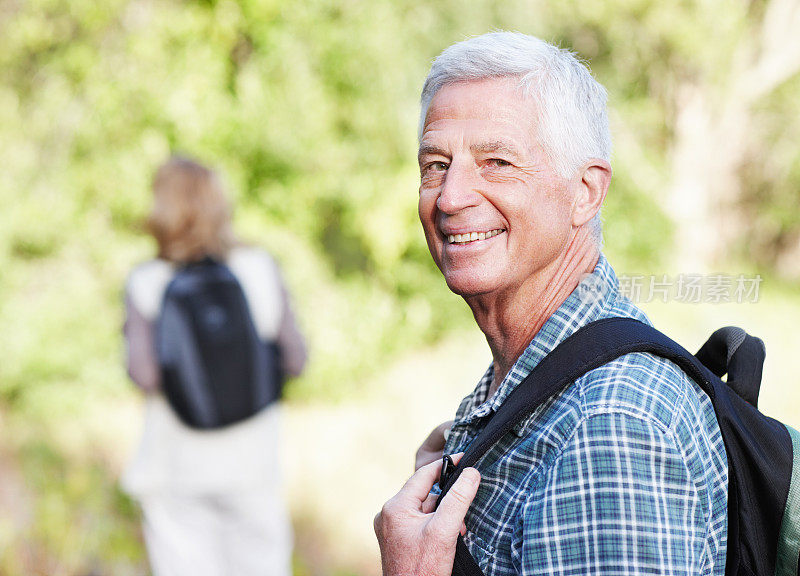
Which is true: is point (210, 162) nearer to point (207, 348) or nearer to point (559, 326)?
point (207, 348)

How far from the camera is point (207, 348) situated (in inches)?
131

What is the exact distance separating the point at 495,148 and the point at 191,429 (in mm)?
2525

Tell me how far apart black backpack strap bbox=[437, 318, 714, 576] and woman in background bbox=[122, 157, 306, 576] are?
7.68 feet

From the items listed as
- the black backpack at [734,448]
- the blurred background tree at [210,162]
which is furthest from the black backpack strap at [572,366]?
the blurred background tree at [210,162]

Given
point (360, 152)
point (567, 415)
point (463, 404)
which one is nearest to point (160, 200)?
point (463, 404)

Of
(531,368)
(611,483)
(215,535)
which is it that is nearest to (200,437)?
(215,535)

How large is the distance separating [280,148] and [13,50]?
264cm

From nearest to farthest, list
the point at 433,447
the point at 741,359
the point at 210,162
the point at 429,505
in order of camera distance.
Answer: the point at 429,505, the point at 741,359, the point at 433,447, the point at 210,162

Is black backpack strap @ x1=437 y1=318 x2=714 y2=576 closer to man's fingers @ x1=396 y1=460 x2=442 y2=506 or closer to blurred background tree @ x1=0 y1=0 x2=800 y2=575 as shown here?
man's fingers @ x1=396 y1=460 x2=442 y2=506

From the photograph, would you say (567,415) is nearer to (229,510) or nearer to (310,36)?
(229,510)

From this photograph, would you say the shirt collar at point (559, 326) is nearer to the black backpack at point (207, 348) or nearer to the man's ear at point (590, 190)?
the man's ear at point (590, 190)

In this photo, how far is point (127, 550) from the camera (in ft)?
12.9

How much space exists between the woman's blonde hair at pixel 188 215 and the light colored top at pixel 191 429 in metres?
0.09

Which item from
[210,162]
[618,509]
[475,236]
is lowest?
[618,509]
